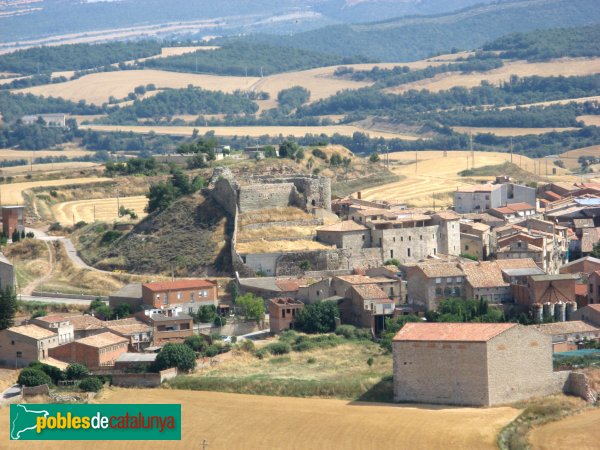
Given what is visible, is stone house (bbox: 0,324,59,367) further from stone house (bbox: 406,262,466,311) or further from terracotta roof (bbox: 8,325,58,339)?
stone house (bbox: 406,262,466,311)

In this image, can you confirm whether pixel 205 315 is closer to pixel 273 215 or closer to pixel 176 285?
pixel 176 285

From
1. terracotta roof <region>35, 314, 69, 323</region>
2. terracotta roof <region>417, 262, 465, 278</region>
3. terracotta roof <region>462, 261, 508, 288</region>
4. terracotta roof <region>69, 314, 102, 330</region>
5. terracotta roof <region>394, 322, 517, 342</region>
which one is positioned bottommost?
terracotta roof <region>69, 314, 102, 330</region>

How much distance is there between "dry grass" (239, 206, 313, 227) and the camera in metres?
71.9

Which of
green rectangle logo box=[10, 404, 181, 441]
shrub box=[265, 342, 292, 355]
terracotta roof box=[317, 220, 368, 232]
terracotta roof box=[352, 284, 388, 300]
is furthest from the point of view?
terracotta roof box=[317, 220, 368, 232]

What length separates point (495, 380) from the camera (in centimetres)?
5103

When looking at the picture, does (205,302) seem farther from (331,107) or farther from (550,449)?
(331,107)

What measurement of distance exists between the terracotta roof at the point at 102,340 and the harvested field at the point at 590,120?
100446 millimetres

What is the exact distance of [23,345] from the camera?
193 ft

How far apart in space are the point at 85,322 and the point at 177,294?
3989mm

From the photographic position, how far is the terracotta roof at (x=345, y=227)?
228ft

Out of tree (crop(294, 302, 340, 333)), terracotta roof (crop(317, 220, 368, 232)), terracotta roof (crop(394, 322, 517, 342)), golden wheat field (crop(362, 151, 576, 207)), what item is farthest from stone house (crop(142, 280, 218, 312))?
golden wheat field (crop(362, 151, 576, 207))

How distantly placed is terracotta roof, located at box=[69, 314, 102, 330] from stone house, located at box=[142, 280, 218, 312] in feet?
7.95

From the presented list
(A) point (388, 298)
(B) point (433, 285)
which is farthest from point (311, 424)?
(B) point (433, 285)

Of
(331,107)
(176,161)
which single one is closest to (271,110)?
(331,107)
